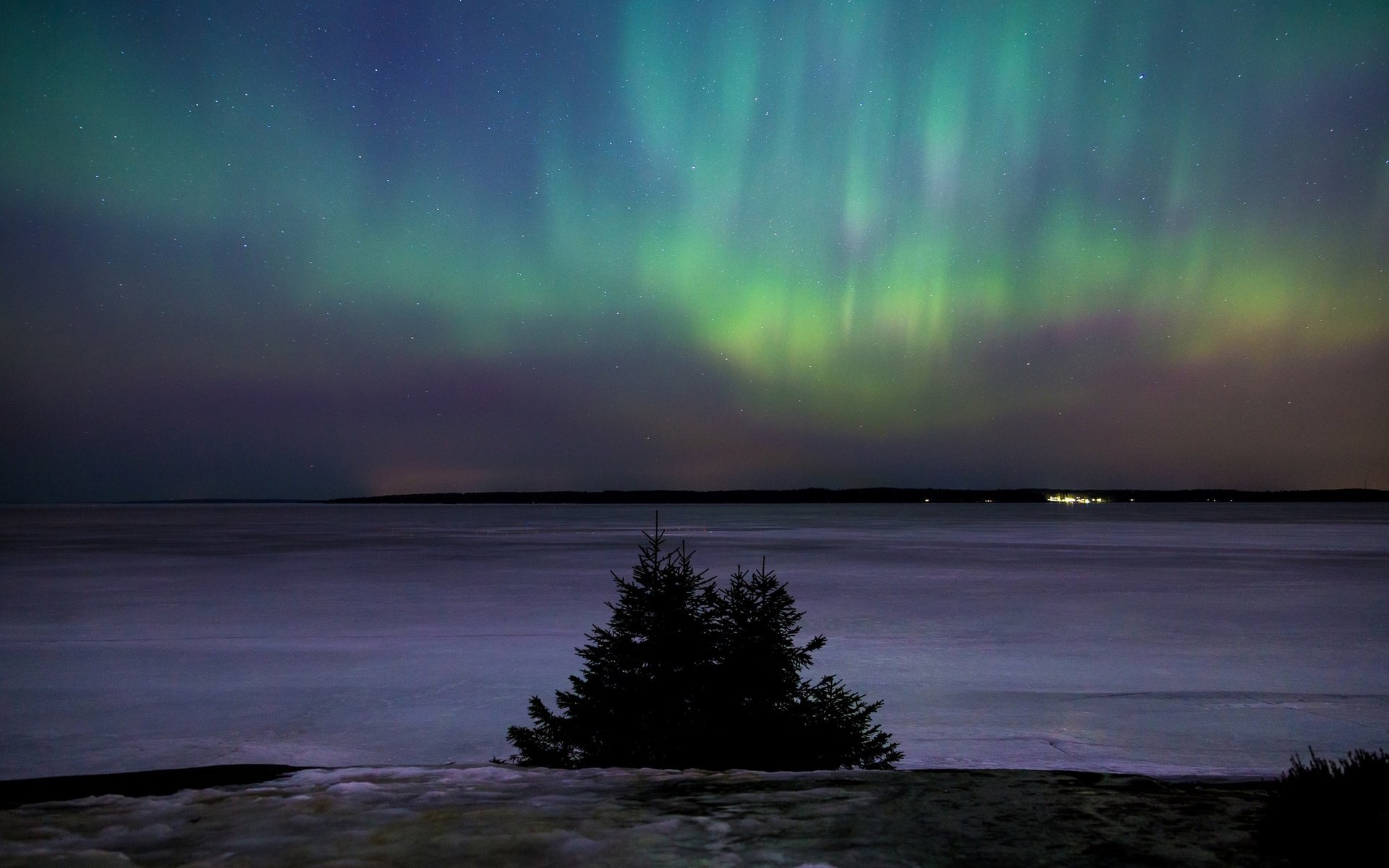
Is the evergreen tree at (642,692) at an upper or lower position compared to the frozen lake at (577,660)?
upper

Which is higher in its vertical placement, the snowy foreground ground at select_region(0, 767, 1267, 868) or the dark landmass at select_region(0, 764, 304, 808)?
the snowy foreground ground at select_region(0, 767, 1267, 868)

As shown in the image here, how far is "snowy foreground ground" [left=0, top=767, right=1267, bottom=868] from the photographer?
4266 millimetres

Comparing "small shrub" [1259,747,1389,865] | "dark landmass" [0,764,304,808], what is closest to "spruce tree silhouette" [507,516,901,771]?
"dark landmass" [0,764,304,808]

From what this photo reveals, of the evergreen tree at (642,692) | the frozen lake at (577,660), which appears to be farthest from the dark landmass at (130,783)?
the frozen lake at (577,660)

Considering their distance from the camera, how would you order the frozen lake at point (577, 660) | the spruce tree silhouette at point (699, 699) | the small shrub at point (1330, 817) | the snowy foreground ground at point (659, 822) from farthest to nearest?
1. the frozen lake at point (577, 660)
2. the spruce tree silhouette at point (699, 699)
3. the snowy foreground ground at point (659, 822)
4. the small shrub at point (1330, 817)

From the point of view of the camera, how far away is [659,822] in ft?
15.6

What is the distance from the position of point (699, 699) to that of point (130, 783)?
14.6 feet

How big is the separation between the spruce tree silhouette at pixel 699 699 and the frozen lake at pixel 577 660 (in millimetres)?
2114

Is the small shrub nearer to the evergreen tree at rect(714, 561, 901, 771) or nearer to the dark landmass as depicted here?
the evergreen tree at rect(714, 561, 901, 771)

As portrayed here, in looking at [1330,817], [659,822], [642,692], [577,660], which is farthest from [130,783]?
[577,660]

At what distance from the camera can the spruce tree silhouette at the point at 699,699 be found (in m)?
8.14

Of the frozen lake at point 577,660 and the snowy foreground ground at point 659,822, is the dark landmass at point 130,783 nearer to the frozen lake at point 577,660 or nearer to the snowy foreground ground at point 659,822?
the snowy foreground ground at point 659,822

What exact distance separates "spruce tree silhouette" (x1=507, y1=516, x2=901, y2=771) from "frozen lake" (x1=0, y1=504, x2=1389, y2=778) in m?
2.11

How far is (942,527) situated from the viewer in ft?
314
